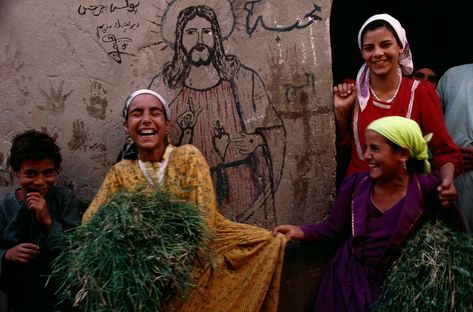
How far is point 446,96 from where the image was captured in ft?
16.5

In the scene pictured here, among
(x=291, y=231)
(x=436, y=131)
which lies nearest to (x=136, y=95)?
(x=291, y=231)

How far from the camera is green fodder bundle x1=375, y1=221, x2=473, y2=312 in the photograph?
12.4ft

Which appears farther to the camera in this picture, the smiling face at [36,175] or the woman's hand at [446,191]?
the smiling face at [36,175]

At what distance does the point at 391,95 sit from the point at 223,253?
4.58 ft

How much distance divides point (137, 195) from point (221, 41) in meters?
1.29

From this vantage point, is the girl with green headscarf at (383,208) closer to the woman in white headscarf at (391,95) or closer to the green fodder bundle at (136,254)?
the woman in white headscarf at (391,95)

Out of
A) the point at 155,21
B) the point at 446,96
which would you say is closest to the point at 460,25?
the point at 446,96

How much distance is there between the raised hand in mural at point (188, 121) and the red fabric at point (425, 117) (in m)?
1.07

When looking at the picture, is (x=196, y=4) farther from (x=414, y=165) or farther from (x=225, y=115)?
(x=414, y=165)

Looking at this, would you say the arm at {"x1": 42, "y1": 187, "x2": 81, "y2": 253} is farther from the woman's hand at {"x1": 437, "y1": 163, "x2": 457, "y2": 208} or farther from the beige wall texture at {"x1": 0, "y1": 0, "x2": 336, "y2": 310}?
the woman's hand at {"x1": 437, "y1": 163, "x2": 457, "y2": 208}

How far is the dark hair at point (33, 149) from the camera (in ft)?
14.1

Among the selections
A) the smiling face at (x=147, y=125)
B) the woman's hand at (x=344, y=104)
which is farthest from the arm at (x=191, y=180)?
the woman's hand at (x=344, y=104)

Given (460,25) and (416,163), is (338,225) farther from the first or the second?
(460,25)

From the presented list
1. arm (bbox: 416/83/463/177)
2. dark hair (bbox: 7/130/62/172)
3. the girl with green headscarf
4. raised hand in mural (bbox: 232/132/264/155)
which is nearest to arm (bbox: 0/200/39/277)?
dark hair (bbox: 7/130/62/172)
